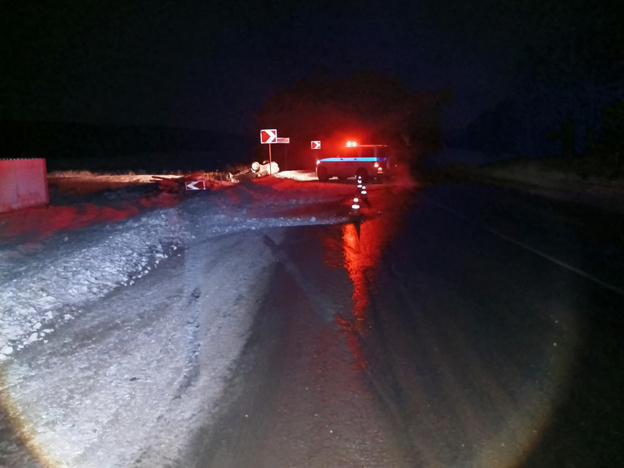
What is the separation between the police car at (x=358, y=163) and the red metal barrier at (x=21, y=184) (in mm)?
19574

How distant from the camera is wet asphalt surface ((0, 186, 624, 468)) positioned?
17.8ft

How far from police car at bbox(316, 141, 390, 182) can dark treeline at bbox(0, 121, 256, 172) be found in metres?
34.0

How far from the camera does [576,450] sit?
5371 millimetres

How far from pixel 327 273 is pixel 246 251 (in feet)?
9.53

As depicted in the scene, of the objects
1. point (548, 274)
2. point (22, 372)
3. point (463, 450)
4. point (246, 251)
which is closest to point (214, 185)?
point (246, 251)

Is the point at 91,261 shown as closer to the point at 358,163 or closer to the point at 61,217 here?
the point at 61,217

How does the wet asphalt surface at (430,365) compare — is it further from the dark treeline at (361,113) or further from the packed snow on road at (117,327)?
the dark treeline at (361,113)

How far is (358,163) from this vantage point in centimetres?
3666

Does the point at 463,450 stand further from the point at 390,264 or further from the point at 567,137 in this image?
the point at 567,137

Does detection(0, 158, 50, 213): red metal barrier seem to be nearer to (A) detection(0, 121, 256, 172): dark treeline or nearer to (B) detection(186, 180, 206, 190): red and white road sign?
(B) detection(186, 180, 206, 190): red and white road sign

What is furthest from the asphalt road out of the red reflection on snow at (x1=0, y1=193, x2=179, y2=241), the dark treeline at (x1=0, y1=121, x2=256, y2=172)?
the dark treeline at (x1=0, y1=121, x2=256, y2=172)

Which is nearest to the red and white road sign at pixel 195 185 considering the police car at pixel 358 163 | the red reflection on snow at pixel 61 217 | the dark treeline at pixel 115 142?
the red reflection on snow at pixel 61 217

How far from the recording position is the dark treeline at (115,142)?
78.6 m

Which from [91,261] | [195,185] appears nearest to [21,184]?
[195,185]
